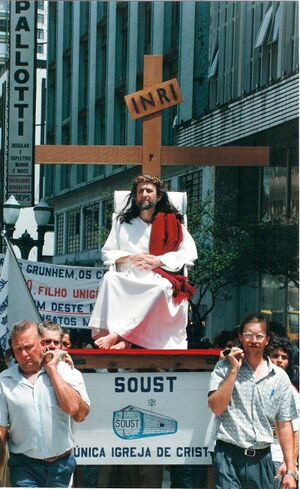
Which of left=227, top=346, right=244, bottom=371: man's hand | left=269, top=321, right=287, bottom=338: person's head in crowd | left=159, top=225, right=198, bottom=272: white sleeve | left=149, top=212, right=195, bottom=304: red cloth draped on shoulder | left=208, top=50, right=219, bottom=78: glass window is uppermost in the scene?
left=208, top=50, right=219, bottom=78: glass window

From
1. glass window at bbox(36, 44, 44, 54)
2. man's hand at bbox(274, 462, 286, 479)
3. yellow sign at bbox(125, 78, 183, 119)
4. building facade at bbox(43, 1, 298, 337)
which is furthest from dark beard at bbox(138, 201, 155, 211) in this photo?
man's hand at bbox(274, 462, 286, 479)

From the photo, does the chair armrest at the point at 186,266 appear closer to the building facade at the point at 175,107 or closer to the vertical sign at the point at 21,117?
the building facade at the point at 175,107

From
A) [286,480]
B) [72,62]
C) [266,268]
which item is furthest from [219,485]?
[72,62]

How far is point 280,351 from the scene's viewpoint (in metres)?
7.46

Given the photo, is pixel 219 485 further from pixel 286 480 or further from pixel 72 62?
pixel 72 62

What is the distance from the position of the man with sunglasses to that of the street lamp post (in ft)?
4.99

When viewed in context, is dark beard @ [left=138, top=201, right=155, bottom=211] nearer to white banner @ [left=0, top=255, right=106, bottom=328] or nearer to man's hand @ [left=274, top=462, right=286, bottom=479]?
white banner @ [left=0, top=255, right=106, bottom=328]

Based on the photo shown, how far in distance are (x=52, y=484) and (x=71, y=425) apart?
33 centimetres

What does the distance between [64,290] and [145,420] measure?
1433 mm

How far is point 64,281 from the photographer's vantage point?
8.55 meters

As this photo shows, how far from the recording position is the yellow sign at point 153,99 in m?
8.16

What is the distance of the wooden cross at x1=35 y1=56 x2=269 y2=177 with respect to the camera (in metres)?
8.11

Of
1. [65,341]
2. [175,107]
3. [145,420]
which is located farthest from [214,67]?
[145,420]

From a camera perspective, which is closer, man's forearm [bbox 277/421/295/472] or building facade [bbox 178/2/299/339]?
man's forearm [bbox 277/421/295/472]
